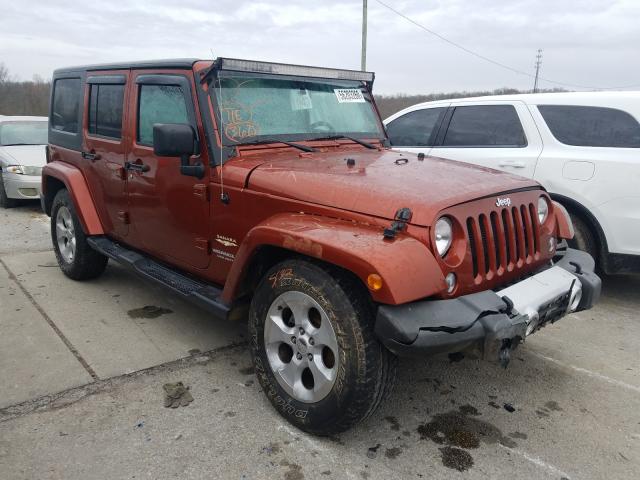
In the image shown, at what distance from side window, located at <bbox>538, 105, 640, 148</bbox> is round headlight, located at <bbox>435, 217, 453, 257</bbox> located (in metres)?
2.92

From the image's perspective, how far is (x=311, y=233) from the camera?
2.54 metres

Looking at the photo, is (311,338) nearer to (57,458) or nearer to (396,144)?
(57,458)

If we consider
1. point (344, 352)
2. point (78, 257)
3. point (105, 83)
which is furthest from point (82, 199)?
point (344, 352)

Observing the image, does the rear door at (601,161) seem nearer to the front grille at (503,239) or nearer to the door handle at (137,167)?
the front grille at (503,239)

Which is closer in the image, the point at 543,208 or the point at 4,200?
the point at 543,208

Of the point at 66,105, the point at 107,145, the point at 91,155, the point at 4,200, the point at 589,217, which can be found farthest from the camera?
the point at 4,200

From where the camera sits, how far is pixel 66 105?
510cm

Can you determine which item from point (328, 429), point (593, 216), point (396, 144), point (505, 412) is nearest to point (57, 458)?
point (328, 429)

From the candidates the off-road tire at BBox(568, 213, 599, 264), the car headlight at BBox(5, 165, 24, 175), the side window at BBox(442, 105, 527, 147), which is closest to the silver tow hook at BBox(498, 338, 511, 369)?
the off-road tire at BBox(568, 213, 599, 264)

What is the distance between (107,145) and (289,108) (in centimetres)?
167

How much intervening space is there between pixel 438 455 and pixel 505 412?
0.65 meters

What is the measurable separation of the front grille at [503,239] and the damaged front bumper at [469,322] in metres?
0.13

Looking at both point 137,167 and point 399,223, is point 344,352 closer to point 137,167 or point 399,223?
point 399,223

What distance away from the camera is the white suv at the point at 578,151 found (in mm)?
4547
